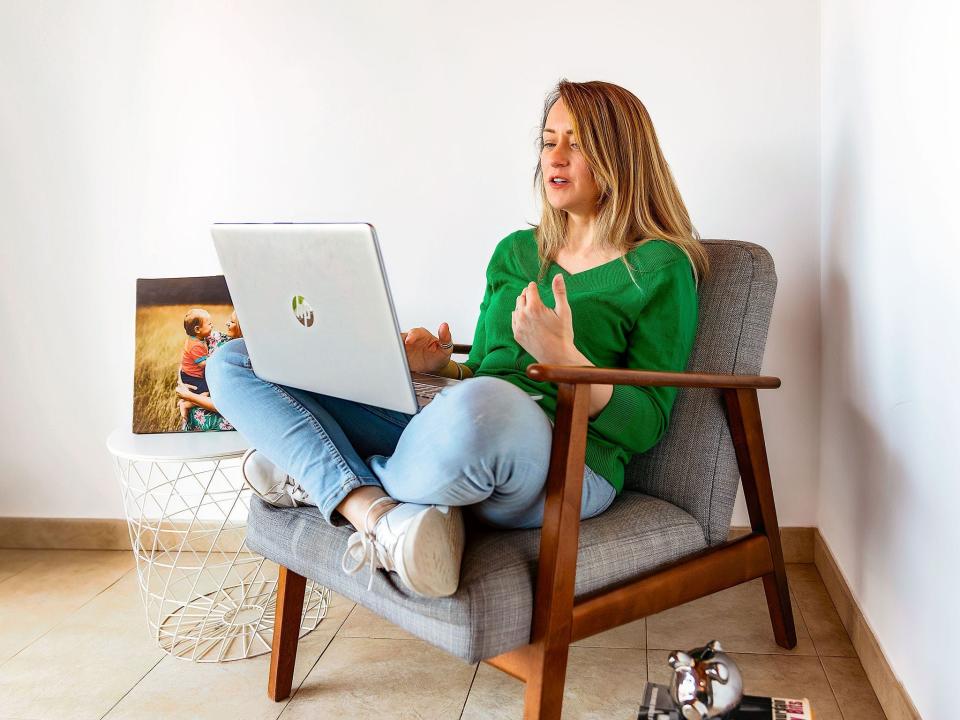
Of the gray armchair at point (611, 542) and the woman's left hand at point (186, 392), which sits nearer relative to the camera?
the gray armchair at point (611, 542)

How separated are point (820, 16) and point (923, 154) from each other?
3.20 ft

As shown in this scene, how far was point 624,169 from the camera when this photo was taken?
185cm

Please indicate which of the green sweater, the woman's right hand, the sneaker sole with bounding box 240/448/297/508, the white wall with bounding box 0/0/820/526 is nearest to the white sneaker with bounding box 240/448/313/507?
the sneaker sole with bounding box 240/448/297/508

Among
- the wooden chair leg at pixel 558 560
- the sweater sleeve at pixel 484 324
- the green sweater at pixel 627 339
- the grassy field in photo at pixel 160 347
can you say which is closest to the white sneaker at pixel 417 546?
the wooden chair leg at pixel 558 560

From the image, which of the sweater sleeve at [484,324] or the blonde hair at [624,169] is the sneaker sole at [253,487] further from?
the blonde hair at [624,169]

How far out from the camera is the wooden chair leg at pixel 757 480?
1752mm

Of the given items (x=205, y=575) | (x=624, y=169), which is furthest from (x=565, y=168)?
(x=205, y=575)

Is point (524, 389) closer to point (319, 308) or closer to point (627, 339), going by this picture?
point (627, 339)

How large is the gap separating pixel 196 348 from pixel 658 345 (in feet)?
3.96

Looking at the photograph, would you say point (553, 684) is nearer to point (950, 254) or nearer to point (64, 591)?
point (950, 254)

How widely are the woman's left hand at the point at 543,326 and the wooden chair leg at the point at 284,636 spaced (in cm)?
69

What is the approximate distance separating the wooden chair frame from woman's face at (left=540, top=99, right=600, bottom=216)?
1.62 feet

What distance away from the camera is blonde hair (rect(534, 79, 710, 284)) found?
184 centimetres

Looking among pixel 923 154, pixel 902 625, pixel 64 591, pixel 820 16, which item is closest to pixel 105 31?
pixel 64 591
